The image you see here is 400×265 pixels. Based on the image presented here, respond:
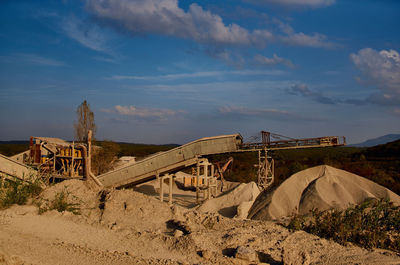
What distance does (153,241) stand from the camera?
7.54m

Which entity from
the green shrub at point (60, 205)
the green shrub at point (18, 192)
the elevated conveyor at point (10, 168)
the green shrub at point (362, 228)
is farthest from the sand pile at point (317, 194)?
the elevated conveyor at point (10, 168)

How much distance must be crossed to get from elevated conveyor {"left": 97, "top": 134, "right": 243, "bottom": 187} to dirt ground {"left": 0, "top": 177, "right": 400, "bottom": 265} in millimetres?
10319

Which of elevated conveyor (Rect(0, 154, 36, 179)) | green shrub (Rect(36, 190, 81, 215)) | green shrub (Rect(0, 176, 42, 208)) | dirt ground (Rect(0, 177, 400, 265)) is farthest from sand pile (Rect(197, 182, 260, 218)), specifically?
elevated conveyor (Rect(0, 154, 36, 179))

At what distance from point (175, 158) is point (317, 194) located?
9.91 metres

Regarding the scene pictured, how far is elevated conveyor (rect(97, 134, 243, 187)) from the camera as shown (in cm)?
2009

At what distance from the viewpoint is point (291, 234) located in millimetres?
7984

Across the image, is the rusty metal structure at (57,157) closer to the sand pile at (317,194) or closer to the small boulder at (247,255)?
the sand pile at (317,194)

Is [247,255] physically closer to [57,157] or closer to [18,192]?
[18,192]

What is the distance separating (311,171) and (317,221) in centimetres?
637

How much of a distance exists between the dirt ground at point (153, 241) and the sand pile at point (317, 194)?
4.78m

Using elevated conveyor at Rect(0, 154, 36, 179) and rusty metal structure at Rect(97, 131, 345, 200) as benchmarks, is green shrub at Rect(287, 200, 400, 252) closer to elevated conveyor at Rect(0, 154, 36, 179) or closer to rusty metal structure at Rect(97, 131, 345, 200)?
rusty metal structure at Rect(97, 131, 345, 200)

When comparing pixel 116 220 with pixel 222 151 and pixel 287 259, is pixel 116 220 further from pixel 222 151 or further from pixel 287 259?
pixel 222 151

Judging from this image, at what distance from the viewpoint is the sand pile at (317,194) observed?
13.1 metres

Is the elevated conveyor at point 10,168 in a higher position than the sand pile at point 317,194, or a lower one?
higher
